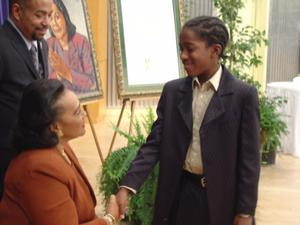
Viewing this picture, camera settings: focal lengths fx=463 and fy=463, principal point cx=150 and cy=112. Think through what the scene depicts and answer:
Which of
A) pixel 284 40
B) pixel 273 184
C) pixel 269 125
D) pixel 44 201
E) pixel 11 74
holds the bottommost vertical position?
pixel 273 184

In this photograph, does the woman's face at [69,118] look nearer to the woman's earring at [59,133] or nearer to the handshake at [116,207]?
the woman's earring at [59,133]

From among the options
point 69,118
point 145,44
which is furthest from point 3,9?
point 69,118

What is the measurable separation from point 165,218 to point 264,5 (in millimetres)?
6635

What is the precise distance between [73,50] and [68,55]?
0.07 meters

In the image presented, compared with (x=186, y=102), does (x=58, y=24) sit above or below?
above

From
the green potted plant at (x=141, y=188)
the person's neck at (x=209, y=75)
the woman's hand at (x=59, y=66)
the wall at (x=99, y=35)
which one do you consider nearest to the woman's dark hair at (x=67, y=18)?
the woman's hand at (x=59, y=66)

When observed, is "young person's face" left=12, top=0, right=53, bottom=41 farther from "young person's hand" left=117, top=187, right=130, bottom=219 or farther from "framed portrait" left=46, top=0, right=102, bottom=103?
"framed portrait" left=46, top=0, right=102, bottom=103

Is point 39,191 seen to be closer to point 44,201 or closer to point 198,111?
point 44,201

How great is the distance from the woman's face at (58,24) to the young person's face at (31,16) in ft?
4.34

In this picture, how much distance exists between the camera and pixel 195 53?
5.31 feet

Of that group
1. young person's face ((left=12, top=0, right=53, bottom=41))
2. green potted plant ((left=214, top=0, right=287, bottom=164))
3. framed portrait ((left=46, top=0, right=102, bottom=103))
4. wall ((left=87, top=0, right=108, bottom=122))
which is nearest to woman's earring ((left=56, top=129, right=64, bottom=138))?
young person's face ((left=12, top=0, right=53, bottom=41))

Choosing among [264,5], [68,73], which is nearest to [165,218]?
[68,73]

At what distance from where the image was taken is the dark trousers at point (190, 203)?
5.66 ft

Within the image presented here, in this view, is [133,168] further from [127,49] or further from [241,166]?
[127,49]
